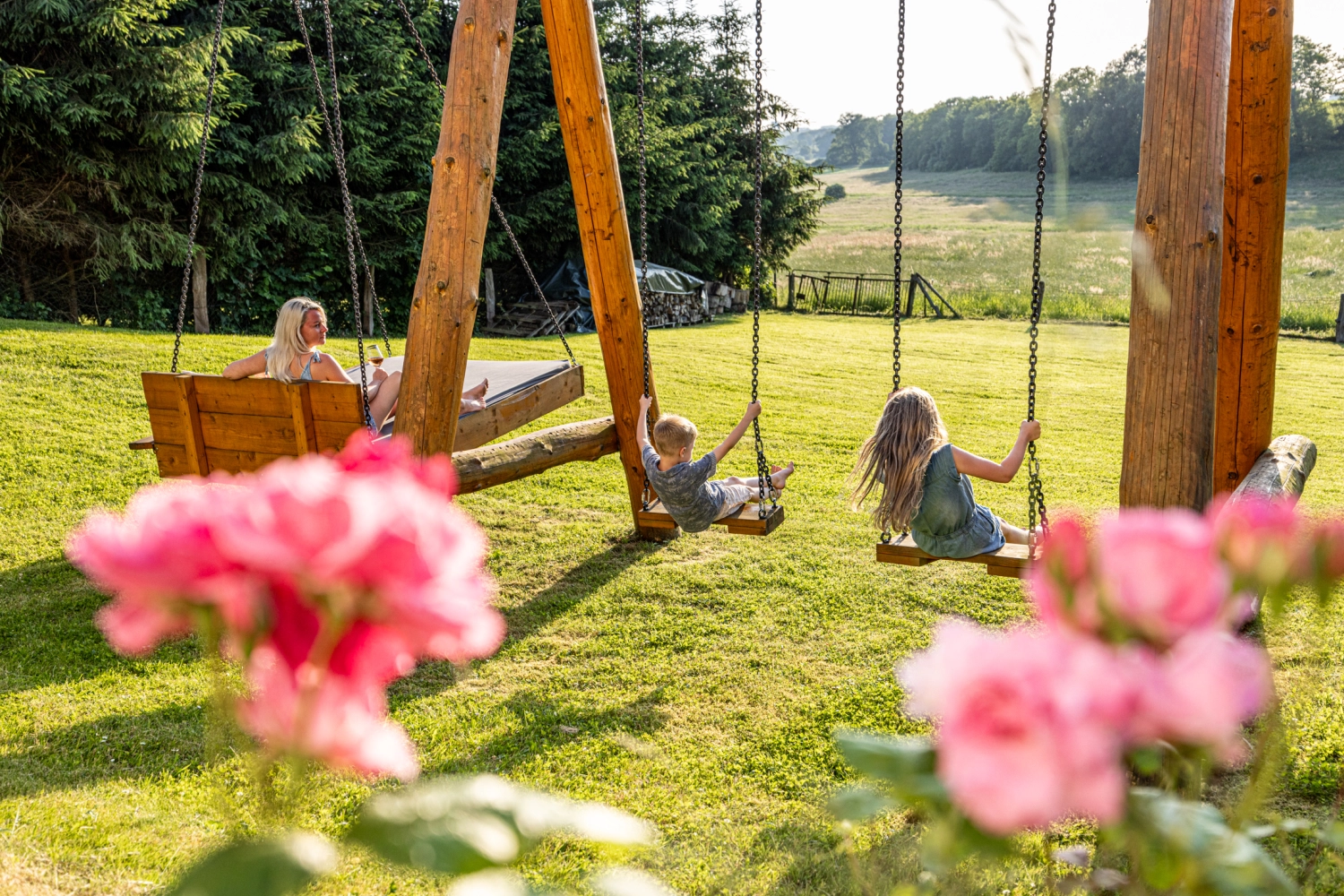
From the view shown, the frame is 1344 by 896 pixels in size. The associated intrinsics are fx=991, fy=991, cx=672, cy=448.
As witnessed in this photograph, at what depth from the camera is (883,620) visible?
4.79 meters

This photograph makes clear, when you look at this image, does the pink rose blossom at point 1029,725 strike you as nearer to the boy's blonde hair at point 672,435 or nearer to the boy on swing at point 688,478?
the boy on swing at point 688,478

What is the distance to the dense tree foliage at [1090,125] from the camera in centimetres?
391

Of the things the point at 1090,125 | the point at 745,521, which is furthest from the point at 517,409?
the point at 1090,125

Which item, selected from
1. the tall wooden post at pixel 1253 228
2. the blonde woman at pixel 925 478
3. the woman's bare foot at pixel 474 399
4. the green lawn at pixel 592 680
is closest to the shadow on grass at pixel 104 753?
the green lawn at pixel 592 680

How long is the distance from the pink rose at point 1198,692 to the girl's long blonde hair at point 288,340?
4.80 meters

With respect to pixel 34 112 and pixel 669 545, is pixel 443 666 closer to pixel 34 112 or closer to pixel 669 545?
pixel 669 545

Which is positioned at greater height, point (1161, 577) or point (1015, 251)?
point (1015, 251)

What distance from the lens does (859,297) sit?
78.3 ft

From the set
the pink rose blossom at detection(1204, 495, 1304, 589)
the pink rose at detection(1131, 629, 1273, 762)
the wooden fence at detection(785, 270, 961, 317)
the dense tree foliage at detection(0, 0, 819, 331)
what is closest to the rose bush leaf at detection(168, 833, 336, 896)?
the pink rose at detection(1131, 629, 1273, 762)

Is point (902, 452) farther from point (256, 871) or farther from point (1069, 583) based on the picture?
point (256, 871)

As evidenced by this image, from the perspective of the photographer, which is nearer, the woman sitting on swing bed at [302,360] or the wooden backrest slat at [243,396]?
the wooden backrest slat at [243,396]

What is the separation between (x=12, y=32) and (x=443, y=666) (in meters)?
12.2

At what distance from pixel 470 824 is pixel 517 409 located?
493 cm

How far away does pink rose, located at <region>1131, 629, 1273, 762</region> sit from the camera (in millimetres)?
436
